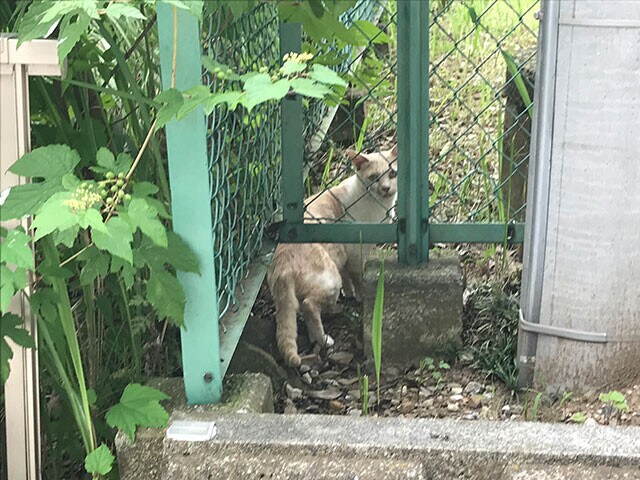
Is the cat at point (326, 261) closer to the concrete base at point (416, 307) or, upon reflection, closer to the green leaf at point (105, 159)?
the concrete base at point (416, 307)

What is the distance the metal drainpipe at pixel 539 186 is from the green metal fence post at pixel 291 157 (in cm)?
85

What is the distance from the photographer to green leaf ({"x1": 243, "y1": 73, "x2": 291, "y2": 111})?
1.63 meters

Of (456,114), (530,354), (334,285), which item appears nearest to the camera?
(530,354)

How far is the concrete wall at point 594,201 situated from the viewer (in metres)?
2.16

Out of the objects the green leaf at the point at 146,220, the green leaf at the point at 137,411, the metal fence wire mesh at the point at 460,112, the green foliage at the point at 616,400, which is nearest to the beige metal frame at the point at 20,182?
the green leaf at the point at 137,411

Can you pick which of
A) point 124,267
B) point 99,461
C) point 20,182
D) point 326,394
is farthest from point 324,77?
point 326,394

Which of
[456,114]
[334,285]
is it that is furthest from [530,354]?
[456,114]

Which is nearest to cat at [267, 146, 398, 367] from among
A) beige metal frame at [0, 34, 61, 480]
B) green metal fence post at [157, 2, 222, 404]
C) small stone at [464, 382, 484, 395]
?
small stone at [464, 382, 484, 395]

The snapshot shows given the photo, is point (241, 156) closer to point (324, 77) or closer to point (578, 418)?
point (324, 77)

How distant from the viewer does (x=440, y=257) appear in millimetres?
3002

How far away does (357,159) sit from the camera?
142 inches

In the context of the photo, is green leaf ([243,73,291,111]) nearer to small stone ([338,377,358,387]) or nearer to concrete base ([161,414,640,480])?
concrete base ([161,414,640,480])

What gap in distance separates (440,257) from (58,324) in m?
1.40

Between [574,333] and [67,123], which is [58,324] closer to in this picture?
[67,123]
